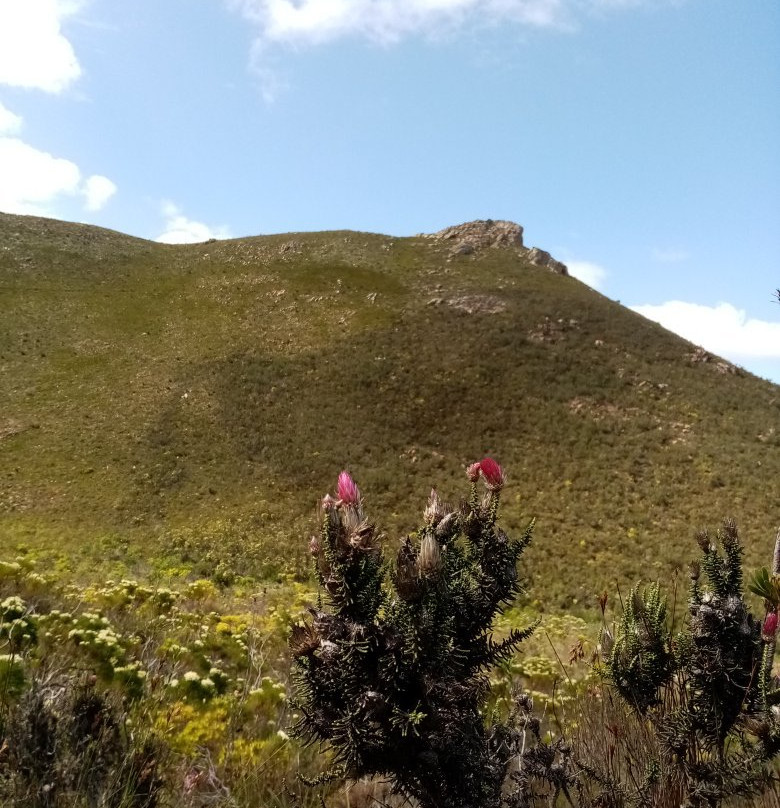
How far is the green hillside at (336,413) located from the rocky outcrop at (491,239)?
172 inches

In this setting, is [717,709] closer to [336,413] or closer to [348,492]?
[348,492]

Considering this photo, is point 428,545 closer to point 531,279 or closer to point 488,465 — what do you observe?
point 488,465

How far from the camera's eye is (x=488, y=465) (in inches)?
136

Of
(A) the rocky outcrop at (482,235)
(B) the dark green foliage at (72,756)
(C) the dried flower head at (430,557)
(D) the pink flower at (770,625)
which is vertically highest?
(A) the rocky outcrop at (482,235)

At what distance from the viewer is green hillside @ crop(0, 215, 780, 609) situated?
72.3 ft

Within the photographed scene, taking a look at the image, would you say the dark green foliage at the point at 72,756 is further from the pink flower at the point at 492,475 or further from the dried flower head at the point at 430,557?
the pink flower at the point at 492,475

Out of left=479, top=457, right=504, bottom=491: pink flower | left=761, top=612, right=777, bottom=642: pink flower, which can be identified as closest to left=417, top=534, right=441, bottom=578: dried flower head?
left=479, top=457, right=504, bottom=491: pink flower

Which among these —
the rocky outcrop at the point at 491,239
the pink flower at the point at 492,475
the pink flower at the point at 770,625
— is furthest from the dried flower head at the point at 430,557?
the rocky outcrop at the point at 491,239

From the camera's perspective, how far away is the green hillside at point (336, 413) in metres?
22.0

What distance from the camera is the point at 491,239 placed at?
58.7 metres

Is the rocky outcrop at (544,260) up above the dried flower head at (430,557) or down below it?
above

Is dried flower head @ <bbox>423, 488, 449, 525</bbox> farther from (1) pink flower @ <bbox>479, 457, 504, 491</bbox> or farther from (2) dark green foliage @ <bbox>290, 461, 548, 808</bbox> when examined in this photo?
(1) pink flower @ <bbox>479, 457, 504, 491</bbox>

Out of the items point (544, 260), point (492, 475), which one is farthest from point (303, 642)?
point (544, 260)

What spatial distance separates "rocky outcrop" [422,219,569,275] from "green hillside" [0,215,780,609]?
4.38 m
